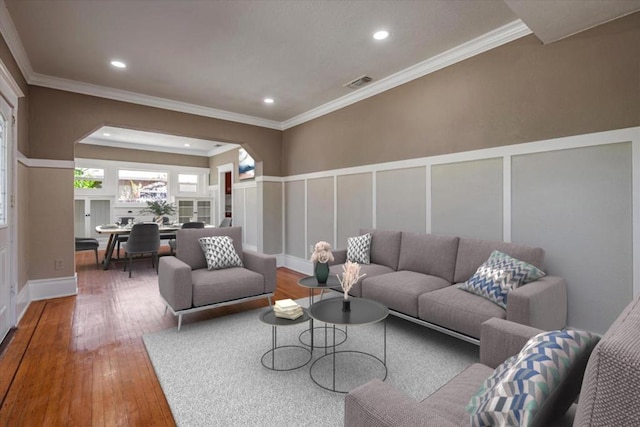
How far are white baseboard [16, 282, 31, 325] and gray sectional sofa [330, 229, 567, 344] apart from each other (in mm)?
3299

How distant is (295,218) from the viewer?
18.9ft

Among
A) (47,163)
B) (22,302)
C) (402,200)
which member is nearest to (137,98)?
(47,163)

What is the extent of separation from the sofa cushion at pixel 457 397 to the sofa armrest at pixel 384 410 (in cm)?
12

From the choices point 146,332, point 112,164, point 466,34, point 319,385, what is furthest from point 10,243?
point 112,164

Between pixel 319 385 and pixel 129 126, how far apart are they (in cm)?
444

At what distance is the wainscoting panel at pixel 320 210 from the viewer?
4.97 metres

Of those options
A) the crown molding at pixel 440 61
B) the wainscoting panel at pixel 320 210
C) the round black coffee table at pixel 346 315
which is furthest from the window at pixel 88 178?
the round black coffee table at pixel 346 315

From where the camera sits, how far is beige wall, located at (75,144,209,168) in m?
7.56

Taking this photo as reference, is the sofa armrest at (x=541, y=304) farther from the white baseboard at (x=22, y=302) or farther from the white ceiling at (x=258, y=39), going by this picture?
the white baseboard at (x=22, y=302)

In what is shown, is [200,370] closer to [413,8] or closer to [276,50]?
[276,50]

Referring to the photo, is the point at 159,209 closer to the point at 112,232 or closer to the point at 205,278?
the point at 112,232

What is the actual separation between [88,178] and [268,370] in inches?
306

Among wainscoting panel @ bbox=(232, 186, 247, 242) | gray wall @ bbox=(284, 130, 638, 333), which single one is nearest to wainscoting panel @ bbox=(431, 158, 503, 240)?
gray wall @ bbox=(284, 130, 638, 333)

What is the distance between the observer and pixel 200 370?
225 cm
